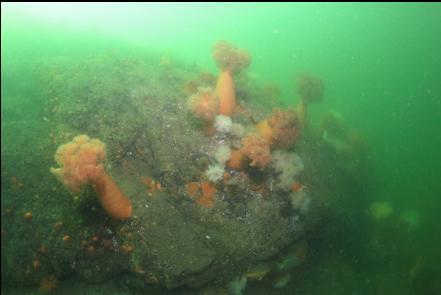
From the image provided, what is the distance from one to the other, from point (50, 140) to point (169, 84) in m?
4.49

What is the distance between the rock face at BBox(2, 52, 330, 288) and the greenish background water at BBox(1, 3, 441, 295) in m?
2.10

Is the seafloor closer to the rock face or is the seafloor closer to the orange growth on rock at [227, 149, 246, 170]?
the rock face

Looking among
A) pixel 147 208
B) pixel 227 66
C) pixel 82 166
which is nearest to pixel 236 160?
pixel 147 208

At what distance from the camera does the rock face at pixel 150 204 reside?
6516mm

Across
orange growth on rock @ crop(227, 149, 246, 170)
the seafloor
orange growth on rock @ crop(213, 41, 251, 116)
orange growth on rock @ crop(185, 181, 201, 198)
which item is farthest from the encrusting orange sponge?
orange growth on rock @ crop(213, 41, 251, 116)

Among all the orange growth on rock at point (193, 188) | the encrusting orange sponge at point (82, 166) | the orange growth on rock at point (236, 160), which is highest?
the encrusting orange sponge at point (82, 166)

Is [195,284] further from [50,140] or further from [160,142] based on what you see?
[50,140]

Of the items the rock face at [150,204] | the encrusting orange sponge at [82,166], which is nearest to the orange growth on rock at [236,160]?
the rock face at [150,204]

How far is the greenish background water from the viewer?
1887 cm

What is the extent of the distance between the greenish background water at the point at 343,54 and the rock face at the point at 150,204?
82.7 inches

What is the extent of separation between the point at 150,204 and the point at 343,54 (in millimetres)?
74845

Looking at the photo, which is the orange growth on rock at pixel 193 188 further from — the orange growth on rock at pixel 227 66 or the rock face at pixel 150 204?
the orange growth on rock at pixel 227 66

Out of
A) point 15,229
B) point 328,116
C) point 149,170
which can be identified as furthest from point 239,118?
point 328,116

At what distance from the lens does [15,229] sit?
6051 millimetres
